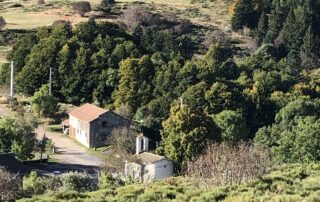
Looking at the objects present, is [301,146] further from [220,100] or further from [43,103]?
[43,103]

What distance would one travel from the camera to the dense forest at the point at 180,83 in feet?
111

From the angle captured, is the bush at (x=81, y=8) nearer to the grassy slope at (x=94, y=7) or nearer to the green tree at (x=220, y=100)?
the grassy slope at (x=94, y=7)

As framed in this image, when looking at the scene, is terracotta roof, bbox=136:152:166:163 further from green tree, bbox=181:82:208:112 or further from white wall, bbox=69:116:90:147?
green tree, bbox=181:82:208:112

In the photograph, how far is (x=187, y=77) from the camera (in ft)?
151

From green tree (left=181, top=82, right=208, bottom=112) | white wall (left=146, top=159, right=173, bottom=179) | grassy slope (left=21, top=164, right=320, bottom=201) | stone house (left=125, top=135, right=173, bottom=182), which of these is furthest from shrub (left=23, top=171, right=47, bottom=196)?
green tree (left=181, top=82, right=208, bottom=112)

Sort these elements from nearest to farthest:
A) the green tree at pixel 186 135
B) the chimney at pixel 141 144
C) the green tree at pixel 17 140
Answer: the green tree at pixel 186 135
the chimney at pixel 141 144
the green tree at pixel 17 140

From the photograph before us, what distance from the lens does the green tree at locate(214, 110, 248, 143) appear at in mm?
37688

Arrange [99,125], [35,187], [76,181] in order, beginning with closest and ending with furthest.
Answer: [35,187] < [76,181] < [99,125]

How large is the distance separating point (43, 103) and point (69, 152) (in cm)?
657

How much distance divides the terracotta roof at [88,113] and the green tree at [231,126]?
707 cm

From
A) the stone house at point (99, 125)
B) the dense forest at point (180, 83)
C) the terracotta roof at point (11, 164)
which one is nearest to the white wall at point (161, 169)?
the dense forest at point (180, 83)

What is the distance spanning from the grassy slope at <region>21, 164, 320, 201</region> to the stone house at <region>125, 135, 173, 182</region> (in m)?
13.6

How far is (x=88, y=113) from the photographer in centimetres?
4138

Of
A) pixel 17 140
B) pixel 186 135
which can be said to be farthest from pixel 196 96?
A: pixel 17 140
